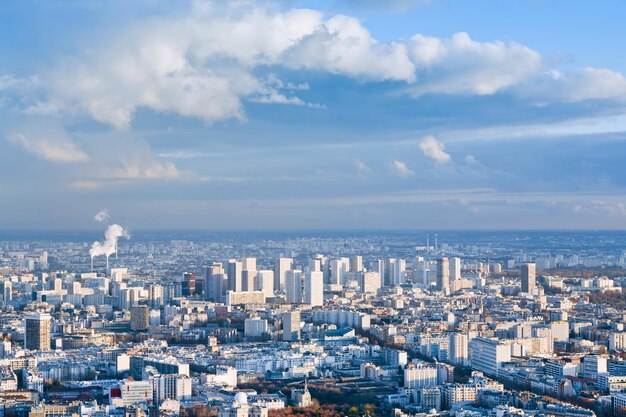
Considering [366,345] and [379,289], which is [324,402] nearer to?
[366,345]

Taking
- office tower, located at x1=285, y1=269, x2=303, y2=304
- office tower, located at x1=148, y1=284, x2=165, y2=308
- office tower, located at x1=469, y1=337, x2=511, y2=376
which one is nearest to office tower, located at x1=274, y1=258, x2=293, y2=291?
office tower, located at x1=285, y1=269, x2=303, y2=304

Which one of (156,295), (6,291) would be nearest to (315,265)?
(156,295)

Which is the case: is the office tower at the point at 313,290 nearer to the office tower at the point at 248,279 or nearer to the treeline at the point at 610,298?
the office tower at the point at 248,279

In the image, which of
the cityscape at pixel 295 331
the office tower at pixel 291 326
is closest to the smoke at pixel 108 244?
the cityscape at pixel 295 331

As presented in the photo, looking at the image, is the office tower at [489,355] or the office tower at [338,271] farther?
the office tower at [338,271]

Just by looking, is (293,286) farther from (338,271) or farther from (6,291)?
(6,291)

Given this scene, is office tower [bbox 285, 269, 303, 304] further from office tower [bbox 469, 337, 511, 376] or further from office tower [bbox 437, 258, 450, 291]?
office tower [bbox 469, 337, 511, 376]

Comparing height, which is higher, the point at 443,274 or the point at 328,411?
the point at 443,274
